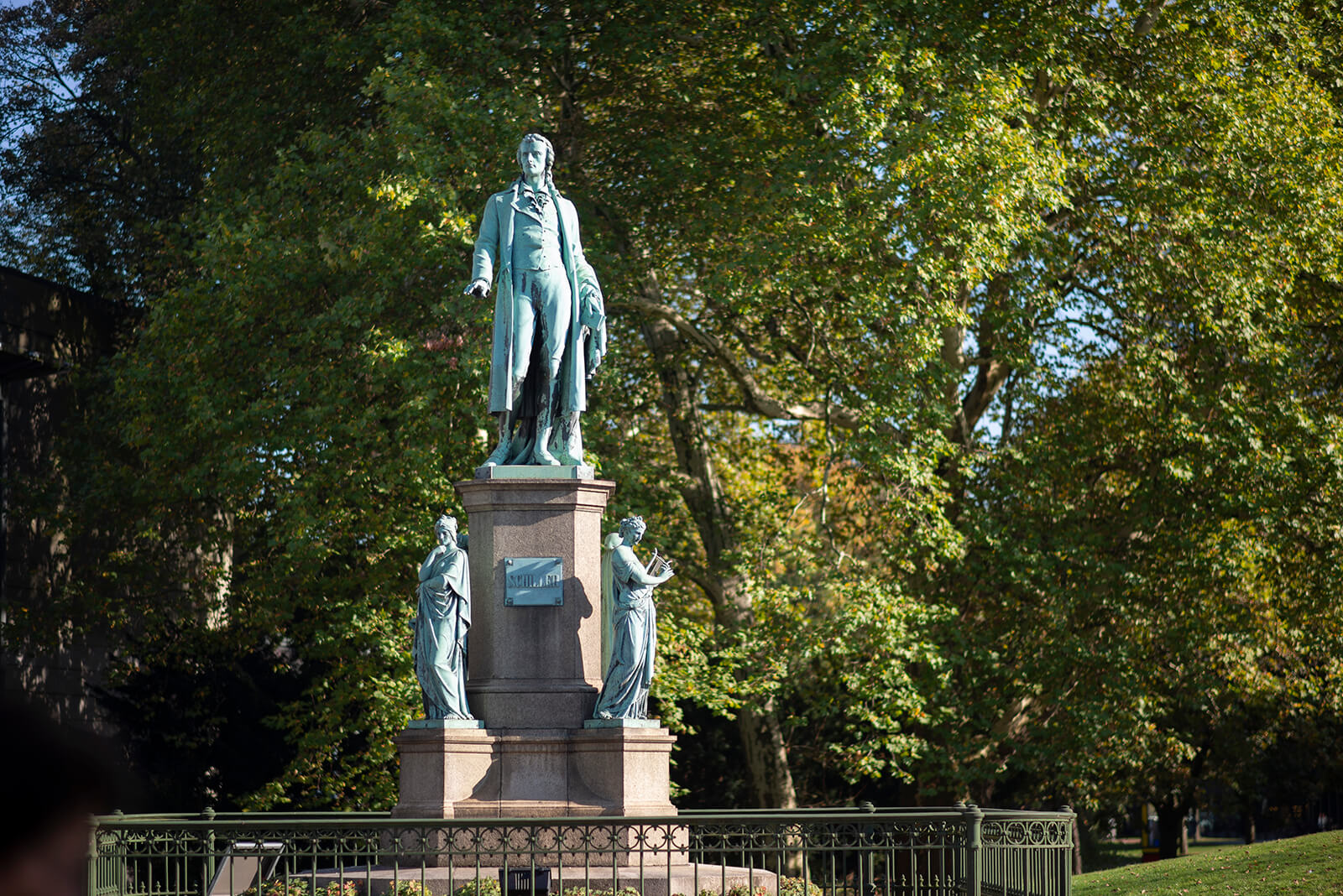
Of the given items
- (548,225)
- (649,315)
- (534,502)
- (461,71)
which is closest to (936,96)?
(649,315)

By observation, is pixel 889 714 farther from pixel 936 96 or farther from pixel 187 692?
pixel 187 692

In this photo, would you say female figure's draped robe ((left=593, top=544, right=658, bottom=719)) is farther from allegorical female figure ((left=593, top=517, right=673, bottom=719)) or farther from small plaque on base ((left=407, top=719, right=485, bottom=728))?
small plaque on base ((left=407, top=719, right=485, bottom=728))

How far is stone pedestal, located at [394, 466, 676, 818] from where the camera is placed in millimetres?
10906

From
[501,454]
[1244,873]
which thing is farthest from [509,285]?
[1244,873]

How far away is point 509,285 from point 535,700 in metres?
3.19

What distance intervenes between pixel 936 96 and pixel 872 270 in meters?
2.51

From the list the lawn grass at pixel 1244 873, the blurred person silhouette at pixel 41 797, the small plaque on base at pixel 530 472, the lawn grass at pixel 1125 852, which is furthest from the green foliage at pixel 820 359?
the blurred person silhouette at pixel 41 797

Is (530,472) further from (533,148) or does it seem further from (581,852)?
(581,852)

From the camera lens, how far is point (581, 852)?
9711 millimetres

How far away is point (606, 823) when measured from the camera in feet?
30.3

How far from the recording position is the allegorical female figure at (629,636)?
11.1 metres

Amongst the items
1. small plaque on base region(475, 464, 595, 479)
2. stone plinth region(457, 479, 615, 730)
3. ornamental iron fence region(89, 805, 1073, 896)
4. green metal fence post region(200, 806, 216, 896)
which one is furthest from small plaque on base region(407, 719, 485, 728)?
small plaque on base region(475, 464, 595, 479)

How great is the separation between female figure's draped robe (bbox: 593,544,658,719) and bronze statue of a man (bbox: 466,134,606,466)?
1.08m

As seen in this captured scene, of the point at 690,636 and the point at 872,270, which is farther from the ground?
the point at 872,270
